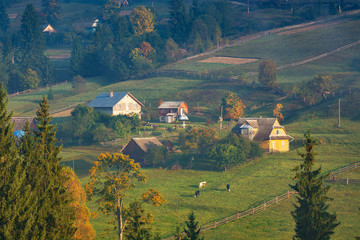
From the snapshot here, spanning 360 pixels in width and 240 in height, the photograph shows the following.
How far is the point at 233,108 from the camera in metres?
112

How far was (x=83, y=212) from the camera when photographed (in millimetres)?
45375

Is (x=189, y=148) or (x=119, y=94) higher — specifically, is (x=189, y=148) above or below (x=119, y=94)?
below

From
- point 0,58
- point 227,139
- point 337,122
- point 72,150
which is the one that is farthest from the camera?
point 0,58

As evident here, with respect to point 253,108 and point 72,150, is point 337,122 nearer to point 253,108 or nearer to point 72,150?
point 253,108

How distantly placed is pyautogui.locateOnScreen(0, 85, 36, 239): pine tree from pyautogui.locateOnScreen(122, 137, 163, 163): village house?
165 feet

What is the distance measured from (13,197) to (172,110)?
274 ft

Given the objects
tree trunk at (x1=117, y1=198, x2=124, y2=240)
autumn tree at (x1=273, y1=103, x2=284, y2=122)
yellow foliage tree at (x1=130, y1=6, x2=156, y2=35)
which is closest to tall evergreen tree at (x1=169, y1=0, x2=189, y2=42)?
yellow foliage tree at (x1=130, y1=6, x2=156, y2=35)

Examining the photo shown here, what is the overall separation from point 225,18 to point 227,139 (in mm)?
110960

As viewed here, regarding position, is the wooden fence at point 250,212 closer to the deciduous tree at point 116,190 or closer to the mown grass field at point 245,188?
the mown grass field at point 245,188

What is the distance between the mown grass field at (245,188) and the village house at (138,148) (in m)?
5.86

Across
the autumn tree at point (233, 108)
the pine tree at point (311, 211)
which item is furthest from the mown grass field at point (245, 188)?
the autumn tree at point (233, 108)

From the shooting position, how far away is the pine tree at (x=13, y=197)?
34.3 m

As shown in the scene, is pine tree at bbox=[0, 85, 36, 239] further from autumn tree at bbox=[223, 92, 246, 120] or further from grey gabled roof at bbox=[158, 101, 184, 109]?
grey gabled roof at bbox=[158, 101, 184, 109]

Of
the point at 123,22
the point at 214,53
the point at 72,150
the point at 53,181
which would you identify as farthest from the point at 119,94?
the point at 53,181
